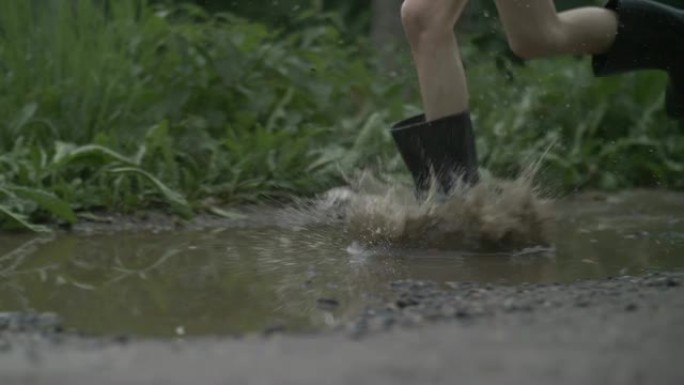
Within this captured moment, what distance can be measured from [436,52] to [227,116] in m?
1.89

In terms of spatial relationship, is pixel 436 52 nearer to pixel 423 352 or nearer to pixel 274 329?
pixel 274 329

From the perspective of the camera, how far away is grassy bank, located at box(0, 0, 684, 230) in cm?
516

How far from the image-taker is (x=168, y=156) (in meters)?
5.28

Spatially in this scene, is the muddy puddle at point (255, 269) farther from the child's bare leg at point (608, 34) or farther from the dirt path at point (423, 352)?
the child's bare leg at point (608, 34)

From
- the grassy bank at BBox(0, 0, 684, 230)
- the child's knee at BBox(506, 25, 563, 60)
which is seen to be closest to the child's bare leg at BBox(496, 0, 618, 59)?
the child's knee at BBox(506, 25, 563, 60)

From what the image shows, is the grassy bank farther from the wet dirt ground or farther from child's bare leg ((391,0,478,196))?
child's bare leg ((391,0,478,196))

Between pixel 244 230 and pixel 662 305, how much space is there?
223 cm

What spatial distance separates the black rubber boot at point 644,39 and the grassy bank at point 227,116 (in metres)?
0.94

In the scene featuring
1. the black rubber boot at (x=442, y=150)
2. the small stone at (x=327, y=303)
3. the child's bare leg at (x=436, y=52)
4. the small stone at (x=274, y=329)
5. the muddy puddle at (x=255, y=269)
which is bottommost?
the muddy puddle at (x=255, y=269)

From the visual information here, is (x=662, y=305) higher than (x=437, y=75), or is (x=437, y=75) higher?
(x=437, y=75)

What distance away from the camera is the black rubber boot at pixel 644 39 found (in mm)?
4520

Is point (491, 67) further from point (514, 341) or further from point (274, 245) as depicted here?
point (514, 341)

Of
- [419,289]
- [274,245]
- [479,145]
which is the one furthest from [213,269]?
[479,145]

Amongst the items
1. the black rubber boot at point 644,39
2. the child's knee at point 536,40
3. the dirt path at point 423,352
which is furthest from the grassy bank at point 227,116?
the dirt path at point 423,352
